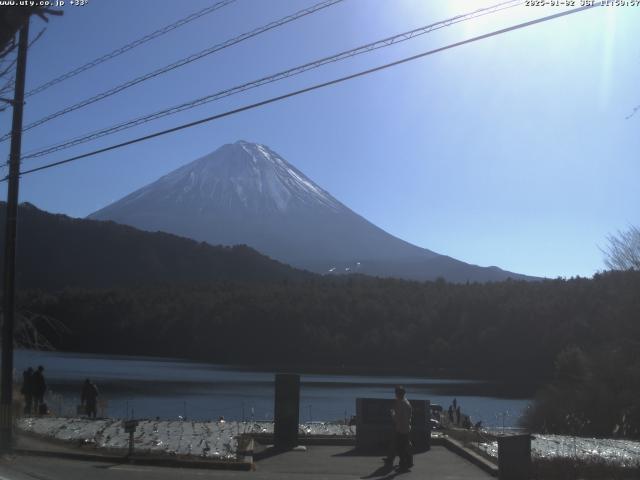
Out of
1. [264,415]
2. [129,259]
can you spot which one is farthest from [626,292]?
[129,259]

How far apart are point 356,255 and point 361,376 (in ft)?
350

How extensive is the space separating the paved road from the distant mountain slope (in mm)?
98459

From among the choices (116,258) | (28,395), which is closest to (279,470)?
(28,395)

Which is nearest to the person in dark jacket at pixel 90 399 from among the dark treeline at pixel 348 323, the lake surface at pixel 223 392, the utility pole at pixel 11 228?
the lake surface at pixel 223 392

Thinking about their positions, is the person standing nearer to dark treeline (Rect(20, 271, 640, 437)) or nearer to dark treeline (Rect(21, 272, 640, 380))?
dark treeline (Rect(20, 271, 640, 437))

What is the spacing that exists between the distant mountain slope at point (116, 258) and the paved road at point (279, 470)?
323ft

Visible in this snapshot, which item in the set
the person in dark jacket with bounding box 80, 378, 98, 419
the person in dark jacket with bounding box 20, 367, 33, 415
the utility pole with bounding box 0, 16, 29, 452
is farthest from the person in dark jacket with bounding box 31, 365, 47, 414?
the utility pole with bounding box 0, 16, 29, 452

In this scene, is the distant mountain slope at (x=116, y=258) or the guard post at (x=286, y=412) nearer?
the guard post at (x=286, y=412)

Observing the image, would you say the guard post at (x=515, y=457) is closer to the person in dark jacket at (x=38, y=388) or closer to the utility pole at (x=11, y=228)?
the utility pole at (x=11, y=228)

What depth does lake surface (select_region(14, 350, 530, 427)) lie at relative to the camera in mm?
41375

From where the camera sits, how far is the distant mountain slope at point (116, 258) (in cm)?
11600

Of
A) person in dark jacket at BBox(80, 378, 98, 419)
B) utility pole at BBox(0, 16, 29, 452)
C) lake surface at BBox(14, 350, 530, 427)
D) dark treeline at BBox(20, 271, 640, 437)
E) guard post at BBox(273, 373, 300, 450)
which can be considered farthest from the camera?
dark treeline at BBox(20, 271, 640, 437)

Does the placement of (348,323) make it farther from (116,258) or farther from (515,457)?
(515,457)

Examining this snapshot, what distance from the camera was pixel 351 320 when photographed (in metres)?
104
